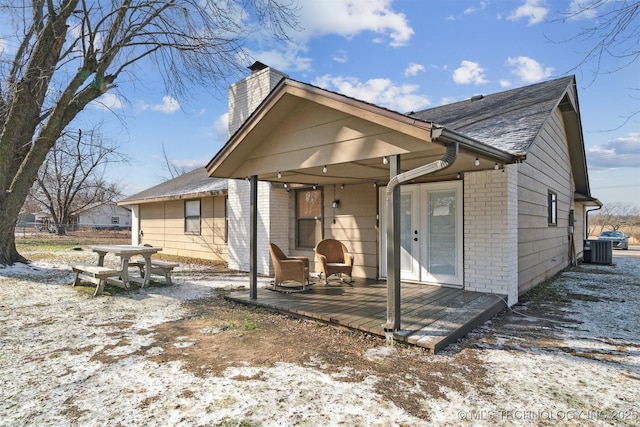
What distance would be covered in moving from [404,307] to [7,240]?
950 centimetres

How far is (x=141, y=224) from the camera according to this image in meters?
15.9

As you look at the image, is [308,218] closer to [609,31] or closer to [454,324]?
[454,324]

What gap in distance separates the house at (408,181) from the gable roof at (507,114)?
0.03m

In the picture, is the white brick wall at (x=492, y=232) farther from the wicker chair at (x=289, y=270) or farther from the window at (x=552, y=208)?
the window at (x=552, y=208)

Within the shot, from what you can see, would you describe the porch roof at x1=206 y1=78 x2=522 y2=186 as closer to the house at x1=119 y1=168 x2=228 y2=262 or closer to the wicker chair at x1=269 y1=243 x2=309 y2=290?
the wicker chair at x1=269 y1=243 x2=309 y2=290

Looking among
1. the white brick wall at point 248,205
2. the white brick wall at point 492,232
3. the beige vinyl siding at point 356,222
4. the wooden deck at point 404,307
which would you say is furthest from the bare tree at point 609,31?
the white brick wall at point 248,205

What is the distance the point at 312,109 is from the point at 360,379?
3.39m

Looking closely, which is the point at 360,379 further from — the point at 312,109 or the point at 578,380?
the point at 312,109

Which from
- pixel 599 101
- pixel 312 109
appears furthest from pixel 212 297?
pixel 599 101

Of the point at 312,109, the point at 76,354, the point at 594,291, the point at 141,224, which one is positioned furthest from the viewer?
the point at 141,224

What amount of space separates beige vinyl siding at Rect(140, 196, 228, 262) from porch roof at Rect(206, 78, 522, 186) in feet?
18.6

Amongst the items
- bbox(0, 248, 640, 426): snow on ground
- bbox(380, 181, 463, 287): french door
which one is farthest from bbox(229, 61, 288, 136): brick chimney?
bbox(0, 248, 640, 426): snow on ground

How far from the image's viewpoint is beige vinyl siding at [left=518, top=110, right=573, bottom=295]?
21.7 ft

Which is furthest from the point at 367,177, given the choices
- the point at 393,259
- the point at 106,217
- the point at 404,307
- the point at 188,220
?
the point at 106,217
